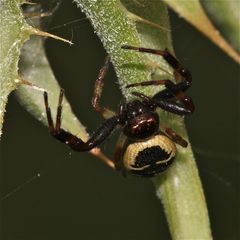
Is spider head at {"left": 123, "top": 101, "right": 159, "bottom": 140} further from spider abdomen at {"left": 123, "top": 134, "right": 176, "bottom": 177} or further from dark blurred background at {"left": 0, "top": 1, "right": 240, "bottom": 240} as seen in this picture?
dark blurred background at {"left": 0, "top": 1, "right": 240, "bottom": 240}

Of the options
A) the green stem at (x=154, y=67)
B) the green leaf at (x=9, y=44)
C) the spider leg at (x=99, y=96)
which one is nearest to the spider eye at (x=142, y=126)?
the spider leg at (x=99, y=96)

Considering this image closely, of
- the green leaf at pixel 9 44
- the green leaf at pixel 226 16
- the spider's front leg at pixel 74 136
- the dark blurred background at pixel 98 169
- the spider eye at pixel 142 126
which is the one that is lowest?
the dark blurred background at pixel 98 169

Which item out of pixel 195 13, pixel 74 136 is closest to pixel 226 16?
pixel 195 13

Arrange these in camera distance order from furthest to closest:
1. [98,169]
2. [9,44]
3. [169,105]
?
[98,169]
[169,105]
[9,44]

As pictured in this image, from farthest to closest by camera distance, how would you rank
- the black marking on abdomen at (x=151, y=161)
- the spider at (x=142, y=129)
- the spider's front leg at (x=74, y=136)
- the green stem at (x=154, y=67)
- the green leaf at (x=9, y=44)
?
the black marking on abdomen at (x=151, y=161) < the spider at (x=142, y=129) < the spider's front leg at (x=74, y=136) < the green stem at (x=154, y=67) < the green leaf at (x=9, y=44)

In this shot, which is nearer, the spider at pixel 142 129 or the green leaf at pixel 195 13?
the green leaf at pixel 195 13

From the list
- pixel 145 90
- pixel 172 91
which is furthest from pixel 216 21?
pixel 172 91


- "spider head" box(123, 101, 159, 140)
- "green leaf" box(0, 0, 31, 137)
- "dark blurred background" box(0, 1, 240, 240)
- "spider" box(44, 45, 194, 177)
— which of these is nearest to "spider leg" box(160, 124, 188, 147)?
"spider" box(44, 45, 194, 177)

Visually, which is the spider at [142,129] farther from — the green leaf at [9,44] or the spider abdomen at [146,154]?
the green leaf at [9,44]

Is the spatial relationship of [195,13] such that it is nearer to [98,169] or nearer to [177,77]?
[177,77]
